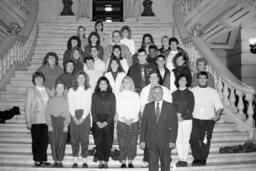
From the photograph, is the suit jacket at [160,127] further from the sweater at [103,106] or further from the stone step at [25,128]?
the stone step at [25,128]

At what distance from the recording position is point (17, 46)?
953 cm

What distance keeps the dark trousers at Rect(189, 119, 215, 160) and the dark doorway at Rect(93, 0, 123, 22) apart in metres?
9.95

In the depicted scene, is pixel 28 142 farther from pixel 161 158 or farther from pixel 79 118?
pixel 161 158

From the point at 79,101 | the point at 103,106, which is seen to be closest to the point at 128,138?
the point at 103,106

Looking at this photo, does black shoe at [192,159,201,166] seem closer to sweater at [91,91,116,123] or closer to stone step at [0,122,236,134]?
stone step at [0,122,236,134]

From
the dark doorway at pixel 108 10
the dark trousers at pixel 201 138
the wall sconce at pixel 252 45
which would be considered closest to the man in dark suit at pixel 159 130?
the dark trousers at pixel 201 138

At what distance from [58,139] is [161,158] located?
1689 mm

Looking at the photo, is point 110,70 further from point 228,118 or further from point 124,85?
point 228,118

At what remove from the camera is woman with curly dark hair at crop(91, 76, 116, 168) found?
6.21 meters

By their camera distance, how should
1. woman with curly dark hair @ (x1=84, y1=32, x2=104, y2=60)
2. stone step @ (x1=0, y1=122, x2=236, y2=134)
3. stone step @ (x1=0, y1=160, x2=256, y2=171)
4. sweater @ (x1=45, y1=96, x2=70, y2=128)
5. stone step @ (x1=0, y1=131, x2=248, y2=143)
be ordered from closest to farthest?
stone step @ (x1=0, y1=160, x2=256, y2=171)
sweater @ (x1=45, y1=96, x2=70, y2=128)
stone step @ (x1=0, y1=131, x2=248, y2=143)
stone step @ (x1=0, y1=122, x2=236, y2=134)
woman with curly dark hair @ (x1=84, y1=32, x2=104, y2=60)

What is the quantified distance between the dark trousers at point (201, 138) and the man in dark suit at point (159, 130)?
774 mm

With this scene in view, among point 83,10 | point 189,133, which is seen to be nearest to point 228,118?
point 189,133

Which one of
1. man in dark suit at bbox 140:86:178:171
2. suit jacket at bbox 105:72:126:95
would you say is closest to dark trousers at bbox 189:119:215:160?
man in dark suit at bbox 140:86:178:171

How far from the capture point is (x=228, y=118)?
7.95 m
